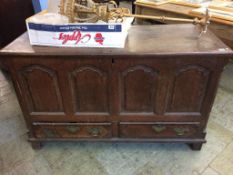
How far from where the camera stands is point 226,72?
2.21 meters

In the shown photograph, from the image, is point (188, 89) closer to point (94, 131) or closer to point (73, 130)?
point (94, 131)

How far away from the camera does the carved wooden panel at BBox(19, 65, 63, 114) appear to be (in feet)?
3.43

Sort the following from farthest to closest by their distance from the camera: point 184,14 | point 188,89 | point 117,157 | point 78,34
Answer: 1. point 184,14
2. point 117,157
3. point 188,89
4. point 78,34

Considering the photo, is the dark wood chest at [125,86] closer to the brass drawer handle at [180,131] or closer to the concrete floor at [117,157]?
the brass drawer handle at [180,131]

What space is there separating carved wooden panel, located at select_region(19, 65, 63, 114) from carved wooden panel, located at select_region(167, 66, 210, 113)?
0.65m

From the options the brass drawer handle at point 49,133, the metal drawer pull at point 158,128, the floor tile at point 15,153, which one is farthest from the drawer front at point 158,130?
the floor tile at point 15,153

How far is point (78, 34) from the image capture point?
0.98 metres

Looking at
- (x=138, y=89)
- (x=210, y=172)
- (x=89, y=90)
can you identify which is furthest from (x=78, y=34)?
(x=210, y=172)

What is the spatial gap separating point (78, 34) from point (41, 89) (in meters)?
0.38

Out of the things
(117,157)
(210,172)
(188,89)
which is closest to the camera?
(188,89)

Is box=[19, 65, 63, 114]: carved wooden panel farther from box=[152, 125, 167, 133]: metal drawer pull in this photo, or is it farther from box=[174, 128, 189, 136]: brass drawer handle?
box=[174, 128, 189, 136]: brass drawer handle

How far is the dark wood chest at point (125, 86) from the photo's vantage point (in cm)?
98

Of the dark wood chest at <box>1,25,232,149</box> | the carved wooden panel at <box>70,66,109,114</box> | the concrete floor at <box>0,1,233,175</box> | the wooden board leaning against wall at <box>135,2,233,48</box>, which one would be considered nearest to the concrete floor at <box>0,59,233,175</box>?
the concrete floor at <box>0,1,233,175</box>

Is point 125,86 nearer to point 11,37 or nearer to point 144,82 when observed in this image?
point 144,82
